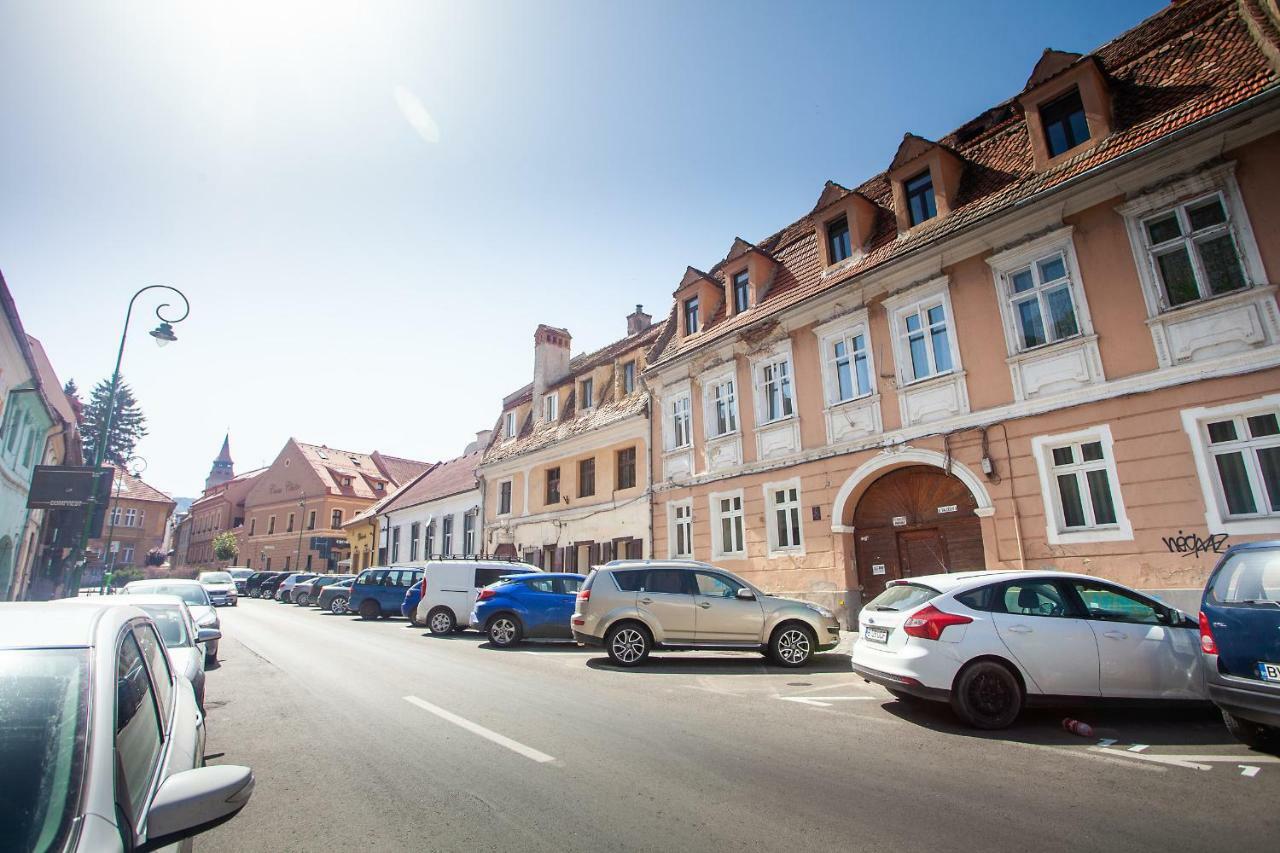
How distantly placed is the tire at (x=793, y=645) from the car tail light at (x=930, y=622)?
3.95 metres

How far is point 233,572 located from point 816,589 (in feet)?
155

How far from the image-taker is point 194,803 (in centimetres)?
199

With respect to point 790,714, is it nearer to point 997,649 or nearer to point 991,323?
point 997,649

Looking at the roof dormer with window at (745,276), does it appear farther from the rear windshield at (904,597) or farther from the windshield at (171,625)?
the windshield at (171,625)

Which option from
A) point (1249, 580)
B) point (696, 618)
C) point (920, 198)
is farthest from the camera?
point (920, 198)

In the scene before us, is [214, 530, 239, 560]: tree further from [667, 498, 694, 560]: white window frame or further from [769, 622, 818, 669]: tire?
[769, 622, 818, 669]: tire

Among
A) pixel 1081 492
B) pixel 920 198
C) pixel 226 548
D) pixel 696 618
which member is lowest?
pixel 696 618

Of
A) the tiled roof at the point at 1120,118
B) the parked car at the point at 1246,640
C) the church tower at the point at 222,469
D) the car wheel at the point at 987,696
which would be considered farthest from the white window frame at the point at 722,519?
the church tower at the point at 222,469

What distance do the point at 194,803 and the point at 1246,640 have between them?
6945 millimetres

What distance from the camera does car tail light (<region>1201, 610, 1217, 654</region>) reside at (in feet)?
17.3

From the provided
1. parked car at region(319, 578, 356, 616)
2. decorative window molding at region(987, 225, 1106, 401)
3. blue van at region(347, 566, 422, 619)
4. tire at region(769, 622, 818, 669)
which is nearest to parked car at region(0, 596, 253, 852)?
tire at region(769, 622, 818, 669)

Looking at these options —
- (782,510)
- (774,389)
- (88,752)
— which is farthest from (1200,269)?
(88,752)

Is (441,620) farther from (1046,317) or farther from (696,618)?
(1046,317)

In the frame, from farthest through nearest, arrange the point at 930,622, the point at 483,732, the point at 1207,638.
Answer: the point at 930,622, the point at 483,732, the point at 1207,638
